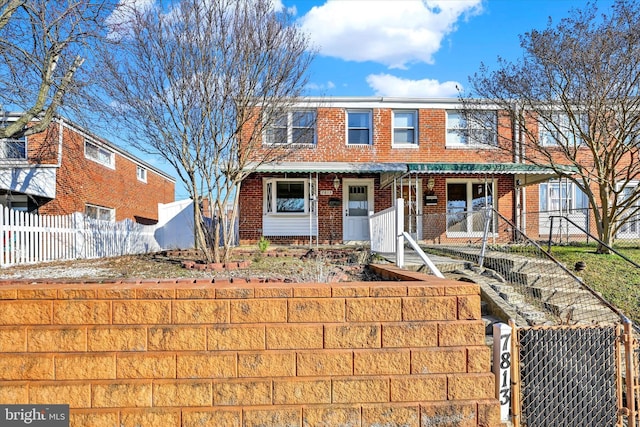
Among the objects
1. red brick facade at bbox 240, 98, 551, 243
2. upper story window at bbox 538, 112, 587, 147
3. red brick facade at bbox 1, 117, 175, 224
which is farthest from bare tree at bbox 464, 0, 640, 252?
red brick facade at bbox 1, 117, 175, 224

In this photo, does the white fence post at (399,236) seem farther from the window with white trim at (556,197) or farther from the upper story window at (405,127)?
the window with white trim at (556,197)

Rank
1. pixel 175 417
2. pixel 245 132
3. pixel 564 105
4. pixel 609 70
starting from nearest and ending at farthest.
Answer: pixel 175 417 < pixel 245 132 < pixel 609 70 < pixel 564 105

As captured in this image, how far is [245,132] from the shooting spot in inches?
290

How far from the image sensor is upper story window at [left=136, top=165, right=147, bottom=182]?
2047 cm

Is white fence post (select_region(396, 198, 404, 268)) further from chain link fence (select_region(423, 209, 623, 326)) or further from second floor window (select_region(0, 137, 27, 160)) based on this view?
second floor window (select_region(0, 137, 27, 160))

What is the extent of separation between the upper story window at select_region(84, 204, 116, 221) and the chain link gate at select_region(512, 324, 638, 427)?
53.0ft

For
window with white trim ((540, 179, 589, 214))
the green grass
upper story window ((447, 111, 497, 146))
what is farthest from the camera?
window with white trim ((540, 179, 589, 214))

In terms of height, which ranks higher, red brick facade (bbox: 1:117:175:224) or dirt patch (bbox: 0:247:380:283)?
red brick facade (bbox: 1:117:175:224)

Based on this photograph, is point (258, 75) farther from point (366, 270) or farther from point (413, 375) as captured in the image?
point (413, 375)

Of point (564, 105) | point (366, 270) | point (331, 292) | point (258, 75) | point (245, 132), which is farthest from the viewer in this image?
point (564, 105)

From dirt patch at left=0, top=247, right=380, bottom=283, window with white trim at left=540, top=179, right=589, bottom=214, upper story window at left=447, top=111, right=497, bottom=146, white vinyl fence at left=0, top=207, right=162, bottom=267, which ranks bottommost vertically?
dirt patch at left=0, top=247, right=380, bottom=283

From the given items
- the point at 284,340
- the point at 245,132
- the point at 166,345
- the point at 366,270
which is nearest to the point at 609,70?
the point at 366,270

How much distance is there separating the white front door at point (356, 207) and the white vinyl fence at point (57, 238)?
7.38 metres

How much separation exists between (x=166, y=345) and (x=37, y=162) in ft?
45.2
